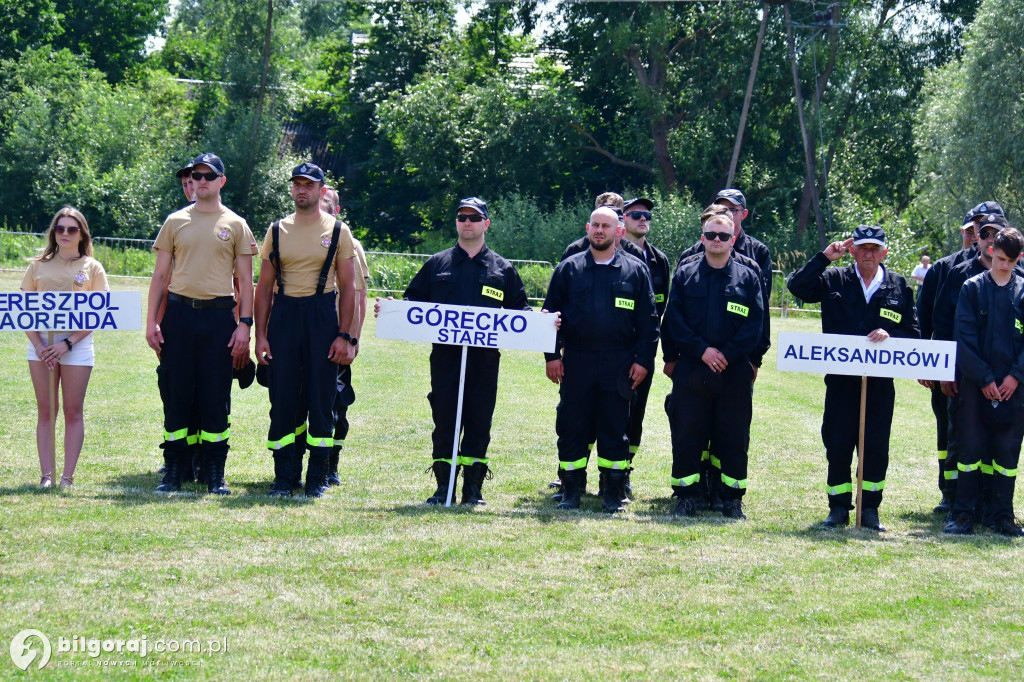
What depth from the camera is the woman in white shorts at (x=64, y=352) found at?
342 inches

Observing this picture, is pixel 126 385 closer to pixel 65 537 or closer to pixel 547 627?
pixel 65 537

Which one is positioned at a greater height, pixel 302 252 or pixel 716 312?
pixel 302 252

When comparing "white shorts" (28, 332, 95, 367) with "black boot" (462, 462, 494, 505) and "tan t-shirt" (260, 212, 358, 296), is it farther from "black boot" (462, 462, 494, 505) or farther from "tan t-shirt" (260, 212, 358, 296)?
"black boot" (462, 462, 494, 505)

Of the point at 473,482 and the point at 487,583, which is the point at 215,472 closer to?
the point at 473,482

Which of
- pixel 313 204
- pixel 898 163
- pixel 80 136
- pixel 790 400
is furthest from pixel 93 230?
pixel 313 204

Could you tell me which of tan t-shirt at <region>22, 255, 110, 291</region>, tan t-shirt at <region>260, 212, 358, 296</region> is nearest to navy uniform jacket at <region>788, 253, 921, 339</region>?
tan t-shirt at <region>260, 212, 358, 296</region>

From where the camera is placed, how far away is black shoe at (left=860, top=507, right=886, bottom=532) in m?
8.54

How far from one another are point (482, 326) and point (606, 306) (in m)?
0.90

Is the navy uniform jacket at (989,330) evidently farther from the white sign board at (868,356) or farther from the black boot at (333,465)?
the black boot at (333,465)

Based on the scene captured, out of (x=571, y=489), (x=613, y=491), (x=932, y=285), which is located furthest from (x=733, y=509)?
(x=932, y=285)

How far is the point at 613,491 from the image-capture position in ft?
28.8

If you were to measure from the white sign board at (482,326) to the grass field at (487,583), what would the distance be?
119 cm

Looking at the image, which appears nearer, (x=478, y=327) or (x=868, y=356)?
(x=868, y=356)

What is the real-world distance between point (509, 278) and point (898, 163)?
145ft
